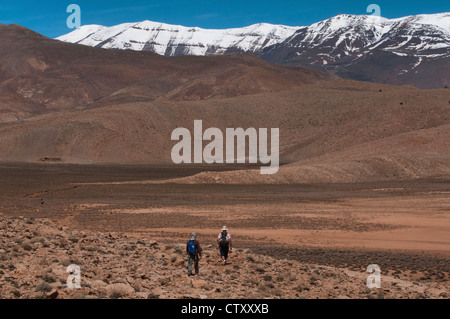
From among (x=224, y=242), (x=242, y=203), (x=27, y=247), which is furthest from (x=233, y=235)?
(x=27, y=247)

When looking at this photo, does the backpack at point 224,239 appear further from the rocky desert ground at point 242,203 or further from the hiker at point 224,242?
the rocky desert ground at point 242,203

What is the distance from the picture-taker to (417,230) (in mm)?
29562

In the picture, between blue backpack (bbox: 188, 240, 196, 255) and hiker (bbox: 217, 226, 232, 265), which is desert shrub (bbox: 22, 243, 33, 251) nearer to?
blue backpack (bbox: 188, 240, 196, 255)

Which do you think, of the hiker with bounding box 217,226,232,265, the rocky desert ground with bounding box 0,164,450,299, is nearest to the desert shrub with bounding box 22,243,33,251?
the rocky desert ground with bounding box 0,164,450,299

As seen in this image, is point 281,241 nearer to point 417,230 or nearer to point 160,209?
point 417,230

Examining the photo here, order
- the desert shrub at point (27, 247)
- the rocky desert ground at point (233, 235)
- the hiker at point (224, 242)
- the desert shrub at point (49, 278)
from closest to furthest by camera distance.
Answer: the desert shrub at point (49, 278), the rocky desert ground at point (233, 235), the desert shrub at point (27, 247), the hiker at point (224, 242)

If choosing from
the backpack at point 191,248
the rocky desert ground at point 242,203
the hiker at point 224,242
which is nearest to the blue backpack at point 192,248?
the backpack at point 191,248

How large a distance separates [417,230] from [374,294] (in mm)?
14914

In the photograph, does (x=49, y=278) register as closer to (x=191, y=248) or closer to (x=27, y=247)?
(x=27, y=247)

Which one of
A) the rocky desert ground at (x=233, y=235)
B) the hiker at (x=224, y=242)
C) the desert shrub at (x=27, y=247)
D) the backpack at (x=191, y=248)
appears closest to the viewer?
the rocky desert ground at (x=233, y=235)

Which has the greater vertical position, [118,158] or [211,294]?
[118,158]

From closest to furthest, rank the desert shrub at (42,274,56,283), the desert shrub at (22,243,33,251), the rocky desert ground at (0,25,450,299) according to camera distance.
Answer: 1. the desert shrub at (42,274,56,283)
2. the rocky desert ground at (0,25,450,299)
3. the desert shrub at (22,243,33,251)

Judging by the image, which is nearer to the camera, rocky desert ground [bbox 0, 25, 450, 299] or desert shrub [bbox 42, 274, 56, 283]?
desert shrub [bbox 42, 274, 56, 283]

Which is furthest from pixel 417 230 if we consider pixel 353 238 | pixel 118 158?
pixel 118 158
